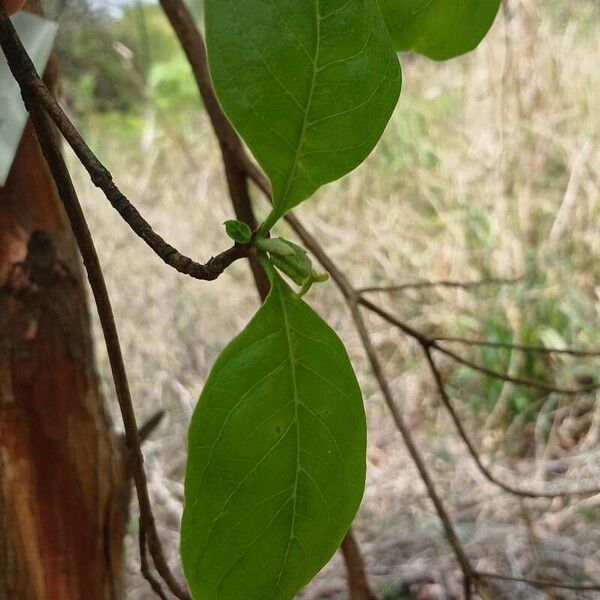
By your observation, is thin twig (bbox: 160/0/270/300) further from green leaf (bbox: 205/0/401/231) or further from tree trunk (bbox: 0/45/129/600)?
green leaf (bbox: 205/0/401/231)

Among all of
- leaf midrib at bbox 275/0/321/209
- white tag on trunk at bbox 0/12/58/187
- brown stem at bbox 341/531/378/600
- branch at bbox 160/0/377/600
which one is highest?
branch at bbox 160/0/377/600

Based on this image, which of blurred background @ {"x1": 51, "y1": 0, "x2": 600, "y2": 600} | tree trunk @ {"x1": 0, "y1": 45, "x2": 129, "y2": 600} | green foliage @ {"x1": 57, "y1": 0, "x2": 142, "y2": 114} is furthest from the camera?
green foliage @ {"x1": 57, "y1": 0, "x2": 142, "y2": 114}

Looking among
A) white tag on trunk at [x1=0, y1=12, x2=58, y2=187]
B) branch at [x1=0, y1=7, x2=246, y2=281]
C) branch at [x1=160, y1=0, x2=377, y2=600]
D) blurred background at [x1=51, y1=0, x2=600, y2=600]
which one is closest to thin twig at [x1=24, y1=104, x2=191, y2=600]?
branch at [x1=0, y1=7, x2=246, y2=281]

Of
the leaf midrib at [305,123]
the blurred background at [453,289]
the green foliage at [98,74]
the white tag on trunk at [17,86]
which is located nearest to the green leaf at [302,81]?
the leaf midrib at [305,123]

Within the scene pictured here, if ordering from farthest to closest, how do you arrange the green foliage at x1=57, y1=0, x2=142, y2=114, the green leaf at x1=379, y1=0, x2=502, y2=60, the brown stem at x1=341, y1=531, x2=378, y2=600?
the green foliage at x1=57, y1=0, x2=142, y2=114 < the brown stem at x1=341, y1=531, x2=378, y2=600 < the green leaf at x1=379, y1=0, x2=502, y2=60

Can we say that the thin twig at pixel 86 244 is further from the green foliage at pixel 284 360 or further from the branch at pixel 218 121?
the branch at pixel 218 121

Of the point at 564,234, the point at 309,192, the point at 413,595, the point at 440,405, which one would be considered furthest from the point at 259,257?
the point at 564,234
